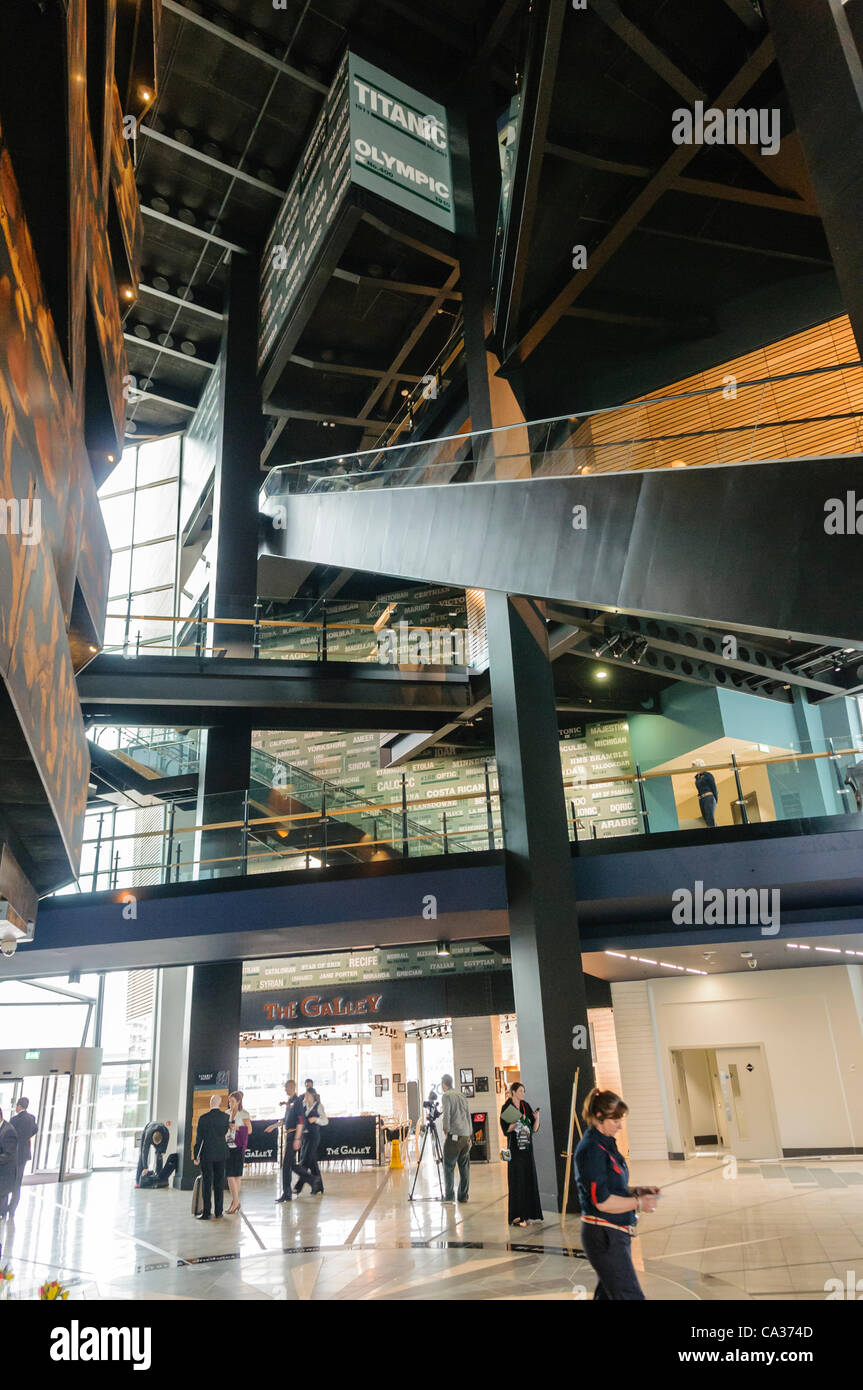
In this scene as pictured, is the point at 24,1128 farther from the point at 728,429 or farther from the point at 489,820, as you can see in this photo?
the point at 728,429

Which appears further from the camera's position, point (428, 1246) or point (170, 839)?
point (170, 839)

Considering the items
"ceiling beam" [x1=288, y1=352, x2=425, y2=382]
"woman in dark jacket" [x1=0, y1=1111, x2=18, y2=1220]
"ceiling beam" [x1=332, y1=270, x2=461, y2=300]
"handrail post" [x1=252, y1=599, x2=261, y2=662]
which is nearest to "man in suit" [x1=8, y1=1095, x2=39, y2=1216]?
"woman in dark jacket" [x1=0, y1=1111, x2=18, y2=1220]

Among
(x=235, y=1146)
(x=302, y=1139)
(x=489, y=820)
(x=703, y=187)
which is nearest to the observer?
(x=703, y=187)

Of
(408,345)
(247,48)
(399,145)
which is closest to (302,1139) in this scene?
(408,345)

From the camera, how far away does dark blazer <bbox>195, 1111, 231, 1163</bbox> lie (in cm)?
1086

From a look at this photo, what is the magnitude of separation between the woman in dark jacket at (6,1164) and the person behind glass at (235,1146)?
2.47 meters

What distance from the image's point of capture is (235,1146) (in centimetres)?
1202

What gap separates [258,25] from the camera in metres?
16.0

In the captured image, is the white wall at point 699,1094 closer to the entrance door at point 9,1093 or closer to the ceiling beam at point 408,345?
the entrance door at point 9,1093

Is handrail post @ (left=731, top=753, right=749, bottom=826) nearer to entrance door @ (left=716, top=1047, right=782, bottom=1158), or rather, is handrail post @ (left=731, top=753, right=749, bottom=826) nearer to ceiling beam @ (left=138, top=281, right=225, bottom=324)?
entrance door @ (left=716, top=1047, right=782, bottom=1158)

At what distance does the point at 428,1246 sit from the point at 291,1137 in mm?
5695

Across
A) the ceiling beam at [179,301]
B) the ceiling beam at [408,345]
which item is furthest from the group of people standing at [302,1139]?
the ceiling beam at [179,301]

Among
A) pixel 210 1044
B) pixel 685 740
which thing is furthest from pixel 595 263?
pixel 210 1044
